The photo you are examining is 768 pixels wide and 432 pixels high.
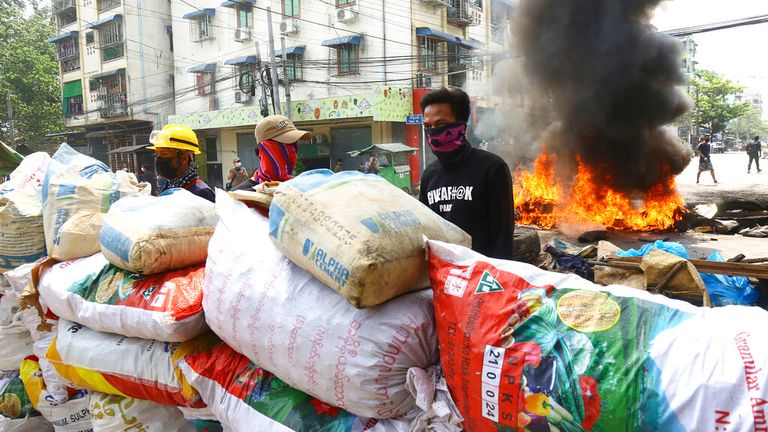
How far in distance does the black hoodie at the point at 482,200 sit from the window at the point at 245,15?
2433 centimetres

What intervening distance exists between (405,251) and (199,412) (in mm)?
1065

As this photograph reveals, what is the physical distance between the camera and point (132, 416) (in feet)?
6.41

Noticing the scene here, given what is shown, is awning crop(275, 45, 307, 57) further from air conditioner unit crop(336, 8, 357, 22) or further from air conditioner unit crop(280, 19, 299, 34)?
air conditioner unit crop(336, 8, 357, 22)

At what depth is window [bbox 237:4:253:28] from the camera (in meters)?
23.9

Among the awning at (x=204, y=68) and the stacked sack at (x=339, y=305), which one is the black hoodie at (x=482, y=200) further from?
the awning at (x=204, y=68)

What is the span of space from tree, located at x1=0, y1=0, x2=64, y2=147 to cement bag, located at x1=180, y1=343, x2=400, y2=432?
105 feet

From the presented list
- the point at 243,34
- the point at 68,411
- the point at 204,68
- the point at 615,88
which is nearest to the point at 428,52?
the point at 243,34

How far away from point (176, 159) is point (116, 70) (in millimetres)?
29673

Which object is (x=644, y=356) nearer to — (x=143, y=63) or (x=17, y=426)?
(x=17, y=426)

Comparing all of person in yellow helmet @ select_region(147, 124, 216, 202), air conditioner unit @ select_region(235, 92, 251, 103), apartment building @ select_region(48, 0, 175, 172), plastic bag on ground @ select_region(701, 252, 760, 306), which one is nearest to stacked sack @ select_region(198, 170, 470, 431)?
person in yellow helmet @ select_region(147, 124, 216, 202)

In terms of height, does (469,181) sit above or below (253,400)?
above

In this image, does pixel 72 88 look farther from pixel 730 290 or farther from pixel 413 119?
pixel 730 290

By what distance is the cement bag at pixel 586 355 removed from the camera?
856mm

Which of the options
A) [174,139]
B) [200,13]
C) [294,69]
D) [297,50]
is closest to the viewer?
[174,139]
